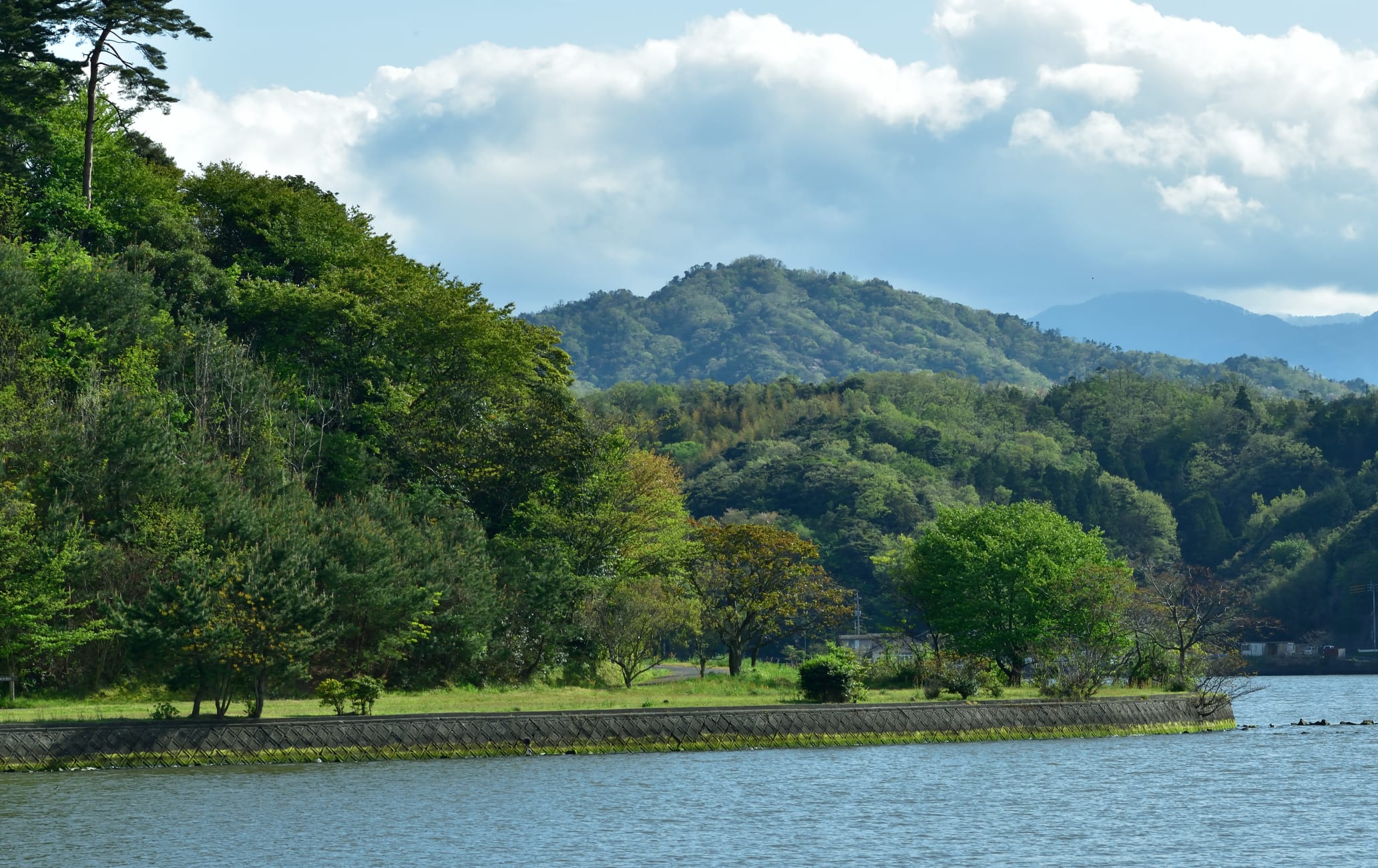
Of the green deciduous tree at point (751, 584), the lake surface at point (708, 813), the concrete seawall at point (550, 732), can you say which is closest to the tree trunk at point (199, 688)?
the concrete seawall at point (550, 732)

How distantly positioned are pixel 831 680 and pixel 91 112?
131 ft

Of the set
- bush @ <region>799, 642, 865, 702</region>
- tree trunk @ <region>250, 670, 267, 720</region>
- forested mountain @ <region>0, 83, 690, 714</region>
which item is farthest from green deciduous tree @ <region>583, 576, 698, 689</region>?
tree trunk @ <region>250, 670, 267, 720</region>

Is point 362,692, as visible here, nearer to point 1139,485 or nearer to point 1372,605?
point 1372,605

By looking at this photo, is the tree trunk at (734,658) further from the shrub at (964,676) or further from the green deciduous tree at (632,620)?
the shrub at (964,676)

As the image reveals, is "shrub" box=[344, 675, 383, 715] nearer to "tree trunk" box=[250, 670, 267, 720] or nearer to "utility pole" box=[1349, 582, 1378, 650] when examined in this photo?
"tree trunk" box=[250, 670, 267, 720]

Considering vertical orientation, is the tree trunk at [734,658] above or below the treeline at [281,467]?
below

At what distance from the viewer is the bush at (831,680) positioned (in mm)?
51000

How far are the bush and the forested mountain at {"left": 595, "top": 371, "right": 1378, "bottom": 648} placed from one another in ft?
317

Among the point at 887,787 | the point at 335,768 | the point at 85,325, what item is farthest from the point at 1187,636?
the point at 85,325

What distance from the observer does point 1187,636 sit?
215 feet

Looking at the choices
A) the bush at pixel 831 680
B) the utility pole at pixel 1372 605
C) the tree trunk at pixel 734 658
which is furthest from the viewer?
the utility pole at pixel 1372 605

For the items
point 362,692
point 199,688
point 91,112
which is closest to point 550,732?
point 362,692

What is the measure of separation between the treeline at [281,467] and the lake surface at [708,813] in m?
6.80

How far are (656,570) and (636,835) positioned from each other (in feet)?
115
